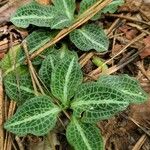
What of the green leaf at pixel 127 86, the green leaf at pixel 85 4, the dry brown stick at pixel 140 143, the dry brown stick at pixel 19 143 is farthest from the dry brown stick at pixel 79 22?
the dry brown stick at pixel 140 143

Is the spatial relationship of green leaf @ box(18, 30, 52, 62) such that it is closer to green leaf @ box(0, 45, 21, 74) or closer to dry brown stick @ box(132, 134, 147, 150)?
green leaf @ box(0, 45, 21, 74)

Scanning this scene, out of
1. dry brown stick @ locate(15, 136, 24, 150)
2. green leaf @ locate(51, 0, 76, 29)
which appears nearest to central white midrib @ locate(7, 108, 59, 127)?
dry brown stick @ locate(15, 136, 24, 150)

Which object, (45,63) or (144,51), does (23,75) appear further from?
(144,51)

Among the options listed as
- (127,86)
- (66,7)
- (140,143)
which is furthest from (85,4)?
(140,143)

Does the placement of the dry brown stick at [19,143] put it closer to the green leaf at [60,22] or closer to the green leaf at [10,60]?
the green leaf at [10,60]

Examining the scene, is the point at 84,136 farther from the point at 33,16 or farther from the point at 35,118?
the point at 33,16

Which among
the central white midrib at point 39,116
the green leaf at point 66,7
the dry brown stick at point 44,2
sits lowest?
the central white midrib at point 39,116

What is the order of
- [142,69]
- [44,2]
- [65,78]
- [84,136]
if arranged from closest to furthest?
[84,136] < [65,78] < [142,69] < [44,2]
